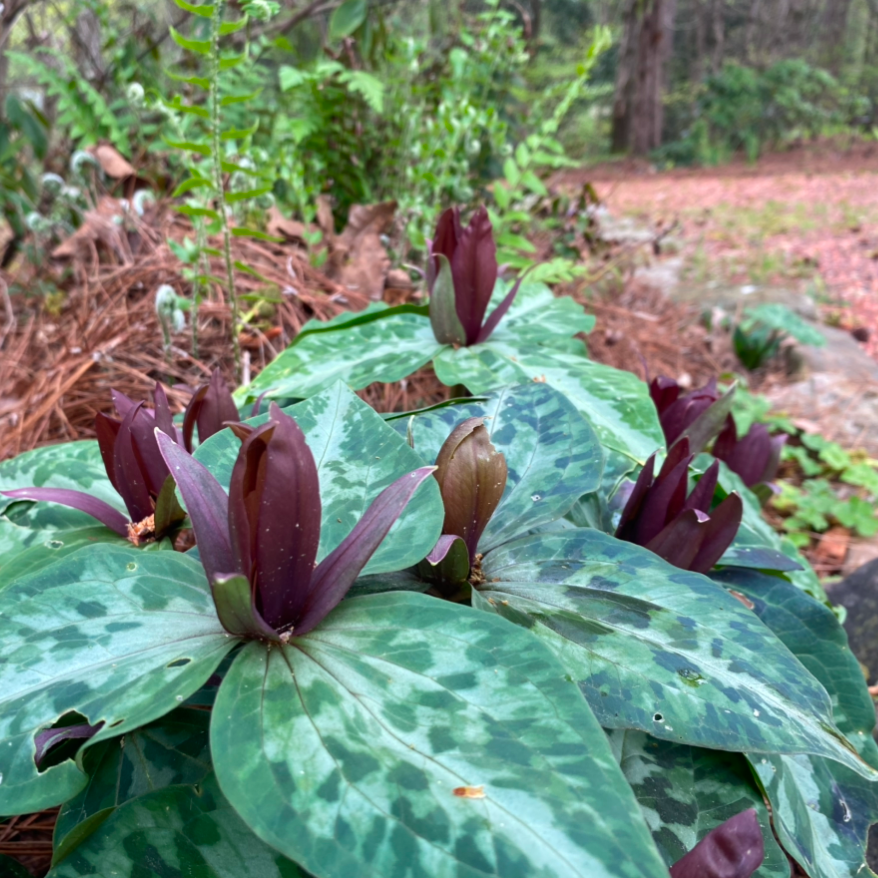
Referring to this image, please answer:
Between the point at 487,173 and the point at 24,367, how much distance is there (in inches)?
79.0

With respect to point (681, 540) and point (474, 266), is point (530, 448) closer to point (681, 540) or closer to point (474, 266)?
point (681, 540)

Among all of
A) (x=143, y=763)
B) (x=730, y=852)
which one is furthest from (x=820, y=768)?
(x=143, y=763)

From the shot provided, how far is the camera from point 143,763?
64 centimetres

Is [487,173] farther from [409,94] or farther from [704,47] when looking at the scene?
[704,47]

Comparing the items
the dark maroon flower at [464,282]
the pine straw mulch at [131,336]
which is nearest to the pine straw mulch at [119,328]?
the pine straw mulch at [131,336]

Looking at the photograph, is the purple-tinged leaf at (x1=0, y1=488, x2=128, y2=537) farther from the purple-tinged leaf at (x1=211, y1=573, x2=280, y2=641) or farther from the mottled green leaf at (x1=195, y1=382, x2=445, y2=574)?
the purple-tinged leaf at (x1=211, y1=573, x2=280, y2=641)

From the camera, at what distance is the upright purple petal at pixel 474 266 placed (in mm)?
1205

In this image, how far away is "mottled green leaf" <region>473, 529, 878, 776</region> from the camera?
Result: 0.57m

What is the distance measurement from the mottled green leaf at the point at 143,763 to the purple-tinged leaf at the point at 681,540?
0.55 metres

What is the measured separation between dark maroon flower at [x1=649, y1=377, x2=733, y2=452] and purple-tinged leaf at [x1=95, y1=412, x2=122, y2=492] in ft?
2.71

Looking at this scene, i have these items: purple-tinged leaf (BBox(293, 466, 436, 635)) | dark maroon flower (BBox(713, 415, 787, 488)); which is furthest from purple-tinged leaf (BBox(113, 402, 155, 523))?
dark maroon flower (BBox(713, 415, 787, 488))

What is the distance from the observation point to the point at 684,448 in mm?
837

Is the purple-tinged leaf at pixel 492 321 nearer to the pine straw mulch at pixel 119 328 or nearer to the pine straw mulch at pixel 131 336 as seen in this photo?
the pine straw mulch at pixel 131 336

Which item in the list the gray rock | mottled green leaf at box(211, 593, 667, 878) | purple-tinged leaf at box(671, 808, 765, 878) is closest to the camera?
mottled green leaf at box(211, 593, 667, 878)
